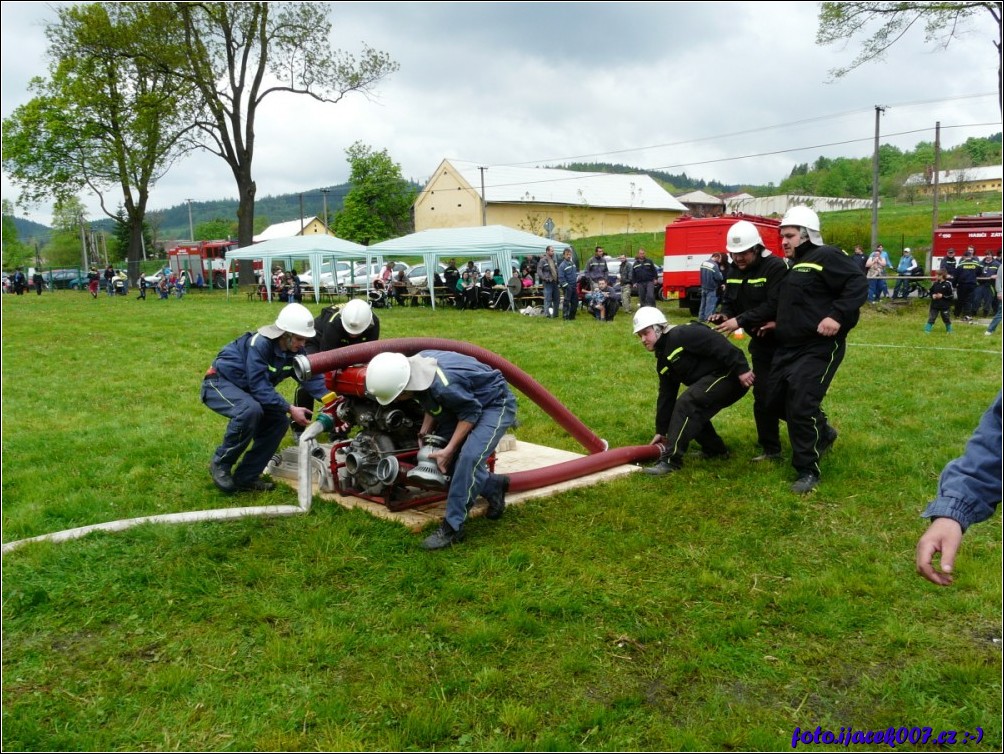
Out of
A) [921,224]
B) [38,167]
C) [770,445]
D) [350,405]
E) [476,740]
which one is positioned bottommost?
[476,740]

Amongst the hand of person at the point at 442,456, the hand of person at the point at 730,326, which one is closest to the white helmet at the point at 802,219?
the hand of person at the point at 730,326

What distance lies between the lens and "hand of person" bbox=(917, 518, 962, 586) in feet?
6.89

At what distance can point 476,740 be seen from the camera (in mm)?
3266

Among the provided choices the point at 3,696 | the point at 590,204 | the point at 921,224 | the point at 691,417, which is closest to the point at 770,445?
the point at 691,417

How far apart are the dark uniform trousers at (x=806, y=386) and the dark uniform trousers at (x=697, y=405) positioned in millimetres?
460

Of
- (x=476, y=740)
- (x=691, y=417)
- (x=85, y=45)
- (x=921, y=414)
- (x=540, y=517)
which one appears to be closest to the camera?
(x=476, y=740)

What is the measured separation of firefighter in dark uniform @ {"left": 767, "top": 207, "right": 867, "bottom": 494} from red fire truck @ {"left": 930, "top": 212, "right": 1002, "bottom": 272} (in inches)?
725

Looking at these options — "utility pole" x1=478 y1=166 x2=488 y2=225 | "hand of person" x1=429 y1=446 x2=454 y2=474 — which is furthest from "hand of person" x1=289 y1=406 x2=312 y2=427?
"utility pole" x1=478 y1=166 x2=488 y2=225

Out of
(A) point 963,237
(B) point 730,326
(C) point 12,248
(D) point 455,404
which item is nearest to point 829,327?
(B) point 730,326

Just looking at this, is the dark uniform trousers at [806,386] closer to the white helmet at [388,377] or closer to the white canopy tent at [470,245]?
the white helmet at [388,377]

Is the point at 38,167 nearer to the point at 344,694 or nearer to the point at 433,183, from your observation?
the point at 433,183

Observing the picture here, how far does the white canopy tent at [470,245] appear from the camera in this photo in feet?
78.3

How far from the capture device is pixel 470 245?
79.9 ft

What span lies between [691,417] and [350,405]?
281 centimetres
